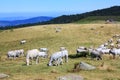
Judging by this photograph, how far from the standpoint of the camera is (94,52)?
4734 cm

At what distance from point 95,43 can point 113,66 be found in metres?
25.9

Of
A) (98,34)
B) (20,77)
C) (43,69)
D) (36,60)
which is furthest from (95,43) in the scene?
(20,77)

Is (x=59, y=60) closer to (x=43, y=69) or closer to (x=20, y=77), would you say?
(x=43, y=69)

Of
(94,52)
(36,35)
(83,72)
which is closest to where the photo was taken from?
(83,72)

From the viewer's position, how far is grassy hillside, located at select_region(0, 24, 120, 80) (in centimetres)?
3659

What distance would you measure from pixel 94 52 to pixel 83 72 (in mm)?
10208

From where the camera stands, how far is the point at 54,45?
66.7 m

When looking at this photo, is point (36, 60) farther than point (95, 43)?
No

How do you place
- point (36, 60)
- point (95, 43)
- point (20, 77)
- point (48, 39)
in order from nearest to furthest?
point (20, 77) < point (36, 60) < point (95, 43) < point (48, 39)

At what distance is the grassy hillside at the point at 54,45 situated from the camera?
36.6m

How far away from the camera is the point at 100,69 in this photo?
38719mm

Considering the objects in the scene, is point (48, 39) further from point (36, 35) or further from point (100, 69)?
point (100, 69)

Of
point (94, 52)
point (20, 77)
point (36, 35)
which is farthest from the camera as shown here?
point (36, 35)

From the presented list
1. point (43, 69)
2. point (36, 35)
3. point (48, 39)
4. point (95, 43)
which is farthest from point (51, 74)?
point (36, 35)
